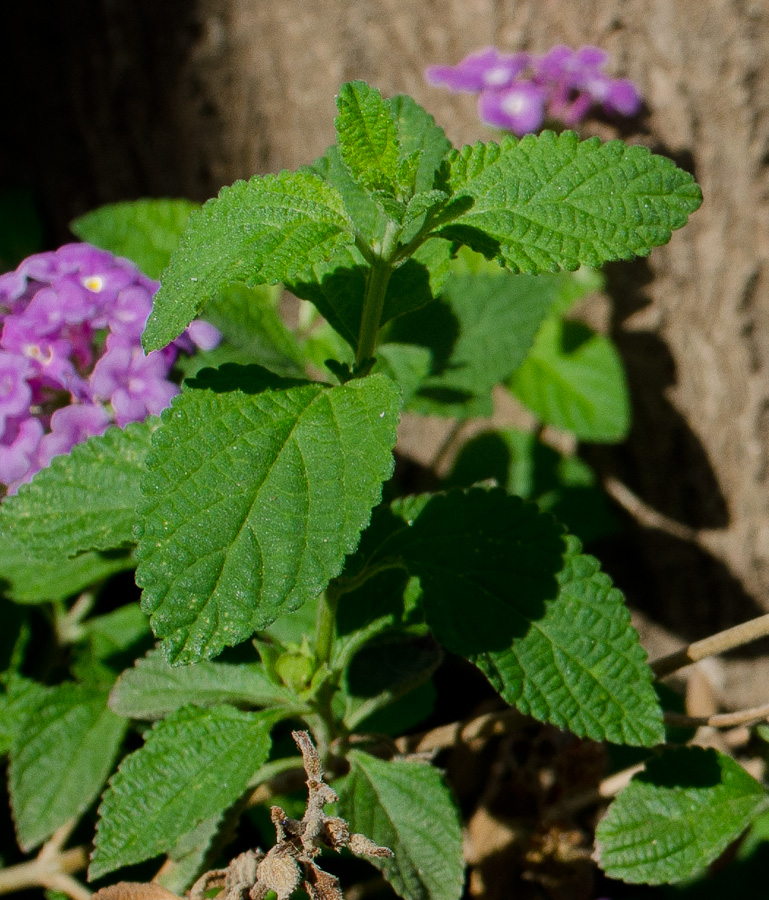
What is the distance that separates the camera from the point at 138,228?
185cm

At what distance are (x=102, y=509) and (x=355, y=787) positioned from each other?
46cm

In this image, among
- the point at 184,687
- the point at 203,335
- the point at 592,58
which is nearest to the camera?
the point at 184,687

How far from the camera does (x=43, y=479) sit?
1073 millimetres

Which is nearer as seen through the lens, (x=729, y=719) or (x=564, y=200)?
(x=564, y=200)

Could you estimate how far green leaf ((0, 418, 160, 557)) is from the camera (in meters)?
1.03

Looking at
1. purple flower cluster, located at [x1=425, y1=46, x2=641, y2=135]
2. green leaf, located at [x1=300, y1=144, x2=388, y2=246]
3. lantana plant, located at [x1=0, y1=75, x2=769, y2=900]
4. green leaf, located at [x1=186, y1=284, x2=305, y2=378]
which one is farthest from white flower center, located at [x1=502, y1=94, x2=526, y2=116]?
green leaf, located at [x1=300, y1=144, x2=388, y2=246]

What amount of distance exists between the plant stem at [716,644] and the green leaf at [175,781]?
1.64ft

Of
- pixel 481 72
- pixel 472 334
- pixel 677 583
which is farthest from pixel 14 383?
pixel 677 583

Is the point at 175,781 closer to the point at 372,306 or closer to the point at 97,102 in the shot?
the point at 372,306

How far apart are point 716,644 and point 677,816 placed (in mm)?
219

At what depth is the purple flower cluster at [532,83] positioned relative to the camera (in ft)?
5.74

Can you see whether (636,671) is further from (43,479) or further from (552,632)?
(43,479)

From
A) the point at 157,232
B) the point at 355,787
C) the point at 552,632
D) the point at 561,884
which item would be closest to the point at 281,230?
the point at 552,632

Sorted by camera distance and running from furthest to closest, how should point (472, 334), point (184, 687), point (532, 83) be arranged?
1. point (532, 83)
2. point (472, 334)
3. point (184, 687)
